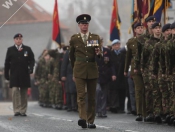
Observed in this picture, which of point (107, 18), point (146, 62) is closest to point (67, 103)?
→ point (146, 62)

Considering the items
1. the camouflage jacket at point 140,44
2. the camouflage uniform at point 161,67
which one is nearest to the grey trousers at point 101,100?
the camouflage jacket at point 140,44

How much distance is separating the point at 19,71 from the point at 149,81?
180 inches

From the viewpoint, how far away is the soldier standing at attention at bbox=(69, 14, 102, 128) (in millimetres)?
13805

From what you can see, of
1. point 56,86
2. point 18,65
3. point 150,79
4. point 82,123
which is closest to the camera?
point 82,123

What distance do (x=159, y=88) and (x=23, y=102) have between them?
15.3 feet

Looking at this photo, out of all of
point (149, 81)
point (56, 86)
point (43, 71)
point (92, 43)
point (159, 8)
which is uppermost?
point (159, 8)

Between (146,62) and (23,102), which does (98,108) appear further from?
(146,62)

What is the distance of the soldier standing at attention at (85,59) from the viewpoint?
13.8m

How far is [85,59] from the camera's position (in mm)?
13984

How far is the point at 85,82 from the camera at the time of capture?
46.2ft

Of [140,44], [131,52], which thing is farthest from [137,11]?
[140,44]

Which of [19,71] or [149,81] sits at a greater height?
[19,71]

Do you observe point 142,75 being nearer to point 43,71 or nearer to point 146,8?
point 146,8

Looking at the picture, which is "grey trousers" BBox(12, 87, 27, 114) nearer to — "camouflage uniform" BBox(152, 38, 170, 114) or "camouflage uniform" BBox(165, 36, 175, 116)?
"camouflage uniform" BBox(152, 38, 170, 114)
